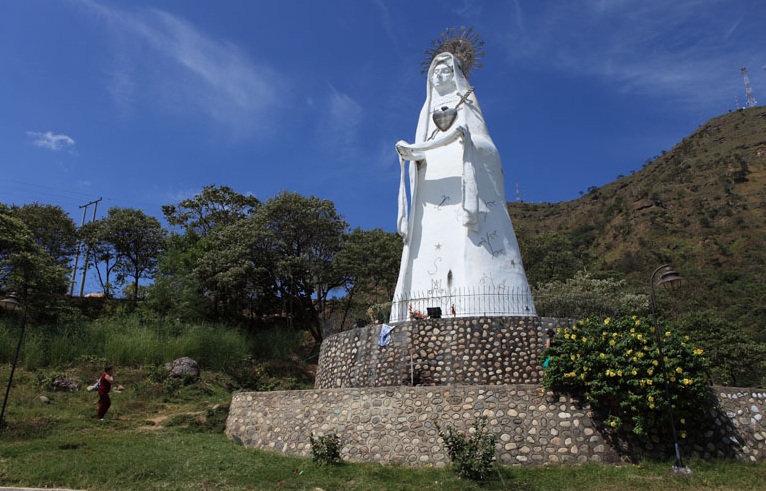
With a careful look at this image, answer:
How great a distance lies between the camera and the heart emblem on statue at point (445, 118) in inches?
668

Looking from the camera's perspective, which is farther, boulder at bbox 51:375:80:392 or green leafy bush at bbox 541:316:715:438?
boulder at bbox 51:375:80:392

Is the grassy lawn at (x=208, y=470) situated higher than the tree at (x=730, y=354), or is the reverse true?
the tree at (x=730, y=354)

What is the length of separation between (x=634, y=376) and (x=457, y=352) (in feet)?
12.8

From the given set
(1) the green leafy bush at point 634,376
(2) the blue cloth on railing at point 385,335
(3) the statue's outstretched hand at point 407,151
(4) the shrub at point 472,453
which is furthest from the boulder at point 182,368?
(1) the green leafy bush at point 634,376

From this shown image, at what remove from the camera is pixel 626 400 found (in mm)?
9195

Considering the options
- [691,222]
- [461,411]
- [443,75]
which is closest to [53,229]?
[443,75]

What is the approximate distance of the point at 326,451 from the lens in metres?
9.44

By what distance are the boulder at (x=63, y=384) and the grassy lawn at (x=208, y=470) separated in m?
3.23

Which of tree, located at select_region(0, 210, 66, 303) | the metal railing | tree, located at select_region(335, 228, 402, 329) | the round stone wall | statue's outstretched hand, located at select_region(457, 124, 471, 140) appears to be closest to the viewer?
the round stone wall

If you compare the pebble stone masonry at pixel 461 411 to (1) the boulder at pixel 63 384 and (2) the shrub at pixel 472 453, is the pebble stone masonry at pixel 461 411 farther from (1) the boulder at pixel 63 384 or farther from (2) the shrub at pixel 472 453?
(1) the boulder at pixel 63 384

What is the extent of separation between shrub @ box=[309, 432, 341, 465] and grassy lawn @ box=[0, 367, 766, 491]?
5.9 inches

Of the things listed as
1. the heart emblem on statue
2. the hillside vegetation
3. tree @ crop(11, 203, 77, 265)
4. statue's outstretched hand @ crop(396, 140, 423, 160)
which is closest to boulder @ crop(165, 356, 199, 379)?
statue's outstretched hand @ crop(396, 140, 423, 160)

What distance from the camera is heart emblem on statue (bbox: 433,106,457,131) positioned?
16969 mm

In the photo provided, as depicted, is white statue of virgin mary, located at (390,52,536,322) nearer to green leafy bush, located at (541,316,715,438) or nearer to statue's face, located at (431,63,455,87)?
statue's face, located at (431,63,455,87)
